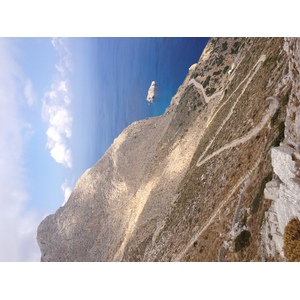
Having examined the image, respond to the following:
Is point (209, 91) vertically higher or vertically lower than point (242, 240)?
higher

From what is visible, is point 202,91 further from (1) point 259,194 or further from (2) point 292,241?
(2) point 292,241

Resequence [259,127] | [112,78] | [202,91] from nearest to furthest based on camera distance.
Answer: [259,127] < [112,78] < [202,91]

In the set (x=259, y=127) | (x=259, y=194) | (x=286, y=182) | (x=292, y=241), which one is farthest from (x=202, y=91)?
(x=292, y=241)

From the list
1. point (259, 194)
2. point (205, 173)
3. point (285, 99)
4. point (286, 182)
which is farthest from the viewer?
point (205, 173)

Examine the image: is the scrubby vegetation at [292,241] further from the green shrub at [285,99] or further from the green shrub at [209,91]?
the green shrub at [209,91]

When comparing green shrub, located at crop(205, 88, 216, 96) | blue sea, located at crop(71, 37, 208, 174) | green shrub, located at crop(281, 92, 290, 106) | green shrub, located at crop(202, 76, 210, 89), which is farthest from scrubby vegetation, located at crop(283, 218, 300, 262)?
green shrub, located at crop(202, 76, 210, 89)

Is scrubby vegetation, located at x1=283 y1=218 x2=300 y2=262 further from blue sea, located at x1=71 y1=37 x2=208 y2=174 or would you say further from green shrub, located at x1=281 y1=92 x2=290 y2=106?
blue sea, located at x1=71 y1=37 x2=208 y2=174
